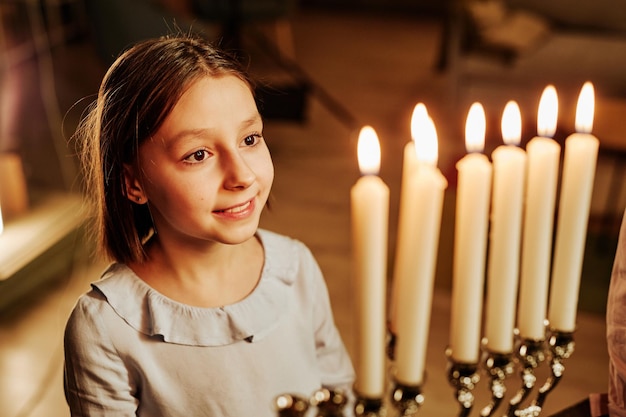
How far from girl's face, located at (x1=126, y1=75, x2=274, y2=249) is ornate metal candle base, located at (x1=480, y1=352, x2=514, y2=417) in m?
0.26

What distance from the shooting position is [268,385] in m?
0.84

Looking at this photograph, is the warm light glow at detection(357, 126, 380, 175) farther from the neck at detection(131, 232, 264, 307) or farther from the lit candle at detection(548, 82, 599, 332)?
the neck at detection(131, 232, 264, 307)

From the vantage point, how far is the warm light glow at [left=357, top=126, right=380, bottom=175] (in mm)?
462

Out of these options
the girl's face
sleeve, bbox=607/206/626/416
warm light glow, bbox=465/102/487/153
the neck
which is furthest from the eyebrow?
sleeve, bbox=607/206/626/416

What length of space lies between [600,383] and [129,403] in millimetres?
1460

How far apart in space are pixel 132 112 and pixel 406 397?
395 mm

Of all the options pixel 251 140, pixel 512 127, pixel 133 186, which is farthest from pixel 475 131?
pixel 133 186

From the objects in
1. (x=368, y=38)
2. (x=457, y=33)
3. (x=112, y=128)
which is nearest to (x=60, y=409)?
(x=112, y=128)

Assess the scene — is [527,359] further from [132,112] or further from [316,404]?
[132,112]

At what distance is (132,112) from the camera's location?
73cm

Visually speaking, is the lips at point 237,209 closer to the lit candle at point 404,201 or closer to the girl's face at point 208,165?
the girl's face at point 208,165

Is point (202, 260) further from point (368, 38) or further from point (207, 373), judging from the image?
point (368, 38)

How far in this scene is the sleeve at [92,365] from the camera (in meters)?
0.76

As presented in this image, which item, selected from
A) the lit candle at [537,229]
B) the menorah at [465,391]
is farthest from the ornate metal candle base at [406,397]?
the lit candle at [537,229]
